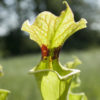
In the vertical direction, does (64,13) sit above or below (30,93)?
above

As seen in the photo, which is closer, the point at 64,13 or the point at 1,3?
the point at 64,13

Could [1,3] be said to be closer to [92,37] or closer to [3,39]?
[3,39]

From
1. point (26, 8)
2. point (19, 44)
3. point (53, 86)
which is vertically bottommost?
point (53, 86)

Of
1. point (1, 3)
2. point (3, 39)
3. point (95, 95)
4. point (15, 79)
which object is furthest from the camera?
point (1, 3)

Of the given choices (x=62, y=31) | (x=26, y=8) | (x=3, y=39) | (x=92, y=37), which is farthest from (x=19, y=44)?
(x=62, y=31)

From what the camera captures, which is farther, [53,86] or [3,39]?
[3,39]

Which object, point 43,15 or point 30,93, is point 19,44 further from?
point 43,15

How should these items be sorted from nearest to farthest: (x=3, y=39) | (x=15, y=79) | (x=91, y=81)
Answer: (x=91, y=81) < (x=15, y=79) < (x=3, y=39)

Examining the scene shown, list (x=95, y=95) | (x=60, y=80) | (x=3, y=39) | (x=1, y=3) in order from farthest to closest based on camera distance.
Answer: (x=1, y=3) → (x=3, y=39) → (x=95, y=95) → (x=60, y=80)

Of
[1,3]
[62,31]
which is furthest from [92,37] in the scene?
[62,31]
